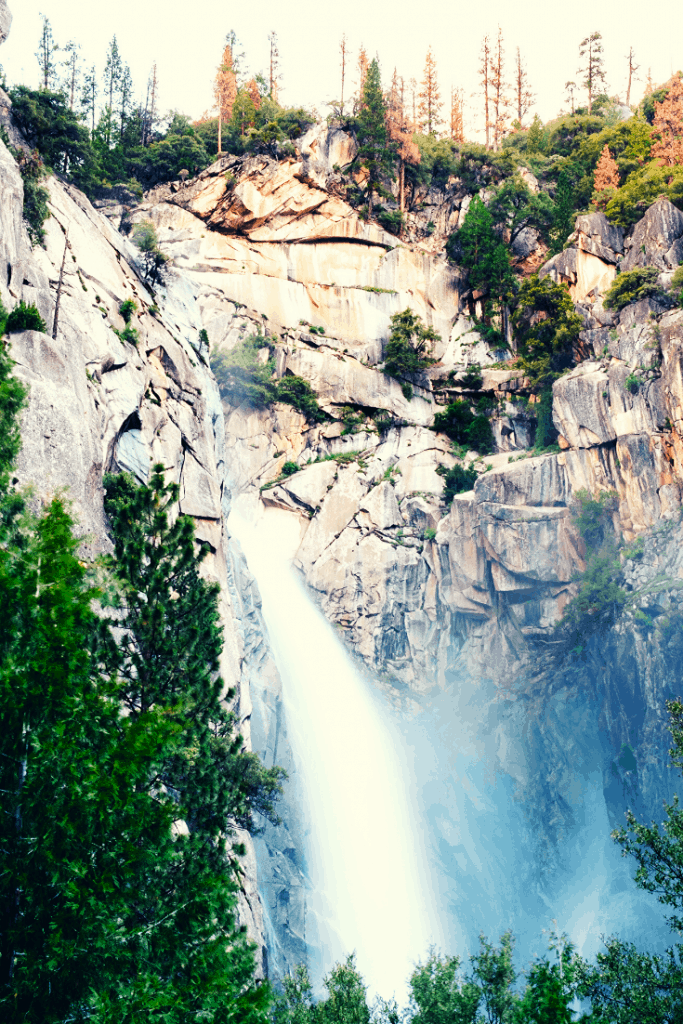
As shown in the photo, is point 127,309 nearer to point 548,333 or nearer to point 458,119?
point 548,333

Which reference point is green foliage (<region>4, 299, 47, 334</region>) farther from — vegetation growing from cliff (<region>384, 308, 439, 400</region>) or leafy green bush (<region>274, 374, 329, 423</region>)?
vegetation growing from cliff (<region>384, 308, 439, 400</region>)

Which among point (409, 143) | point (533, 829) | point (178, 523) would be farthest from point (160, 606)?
point (409, 143)

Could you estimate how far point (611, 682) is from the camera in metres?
36.2

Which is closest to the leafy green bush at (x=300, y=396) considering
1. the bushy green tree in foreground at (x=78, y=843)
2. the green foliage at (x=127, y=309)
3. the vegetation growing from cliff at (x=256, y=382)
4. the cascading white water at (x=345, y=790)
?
the vegetation growing from cliff at (x=256, y=382)

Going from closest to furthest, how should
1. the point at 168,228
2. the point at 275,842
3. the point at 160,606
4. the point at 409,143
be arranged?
the point at 160,606
the point at 275,842
the point at 168,228
the point at 409,143

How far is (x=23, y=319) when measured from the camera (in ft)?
62.9

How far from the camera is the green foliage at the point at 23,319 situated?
18.9 metres

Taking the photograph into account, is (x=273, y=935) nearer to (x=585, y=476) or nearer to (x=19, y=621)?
(x=19, y=621)

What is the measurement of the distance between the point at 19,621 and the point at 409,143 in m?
53.3

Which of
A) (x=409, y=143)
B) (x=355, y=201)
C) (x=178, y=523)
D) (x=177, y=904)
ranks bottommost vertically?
(x=177, y=904)

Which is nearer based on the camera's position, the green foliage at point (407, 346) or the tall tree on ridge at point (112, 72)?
the green foliage at point (407, 346)

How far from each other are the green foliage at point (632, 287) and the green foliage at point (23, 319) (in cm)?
2993

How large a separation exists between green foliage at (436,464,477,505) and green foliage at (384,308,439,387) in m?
6.83

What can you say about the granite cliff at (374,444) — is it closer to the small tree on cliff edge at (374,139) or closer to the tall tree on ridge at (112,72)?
the small tree on cliff edge at (374,139)
